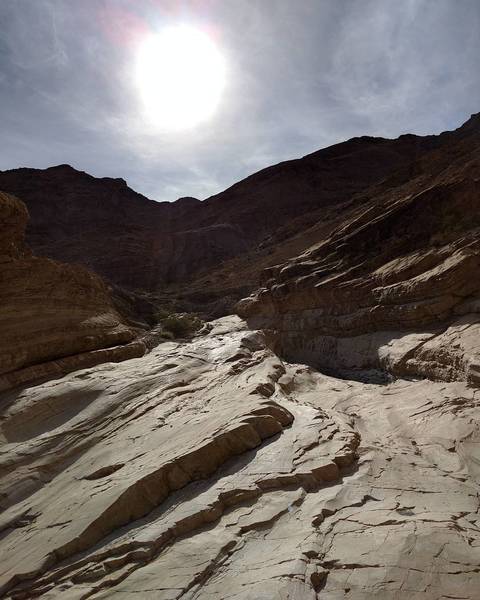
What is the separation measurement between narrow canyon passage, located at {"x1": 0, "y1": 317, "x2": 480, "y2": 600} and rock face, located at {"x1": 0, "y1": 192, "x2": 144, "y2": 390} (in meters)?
1.24

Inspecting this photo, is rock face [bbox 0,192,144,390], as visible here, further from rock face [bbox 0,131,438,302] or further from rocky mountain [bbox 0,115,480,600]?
rock face [bbox 0,131,438,302]

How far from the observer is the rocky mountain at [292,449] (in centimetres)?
388

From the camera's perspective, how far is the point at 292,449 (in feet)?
19.8

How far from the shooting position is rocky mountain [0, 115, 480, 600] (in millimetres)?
3883

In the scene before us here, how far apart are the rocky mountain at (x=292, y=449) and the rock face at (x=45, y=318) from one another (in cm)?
33

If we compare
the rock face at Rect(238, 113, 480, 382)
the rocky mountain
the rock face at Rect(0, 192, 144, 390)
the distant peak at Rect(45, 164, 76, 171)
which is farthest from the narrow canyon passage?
the distant peak at Rect(45, 164, 76, 171)

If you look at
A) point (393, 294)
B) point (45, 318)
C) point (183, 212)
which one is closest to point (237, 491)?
point (45, 318)

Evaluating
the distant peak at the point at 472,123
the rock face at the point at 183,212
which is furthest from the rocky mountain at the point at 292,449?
the distant peak at the point at 472,123

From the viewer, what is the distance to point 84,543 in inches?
203

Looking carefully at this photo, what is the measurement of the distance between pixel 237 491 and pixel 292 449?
120cm

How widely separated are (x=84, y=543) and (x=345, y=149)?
7121cm

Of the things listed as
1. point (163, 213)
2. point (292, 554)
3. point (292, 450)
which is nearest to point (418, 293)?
point (292, 450)

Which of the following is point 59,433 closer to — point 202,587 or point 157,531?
point 157,531

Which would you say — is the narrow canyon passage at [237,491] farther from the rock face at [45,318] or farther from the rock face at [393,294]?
the rock face at [393,294]
